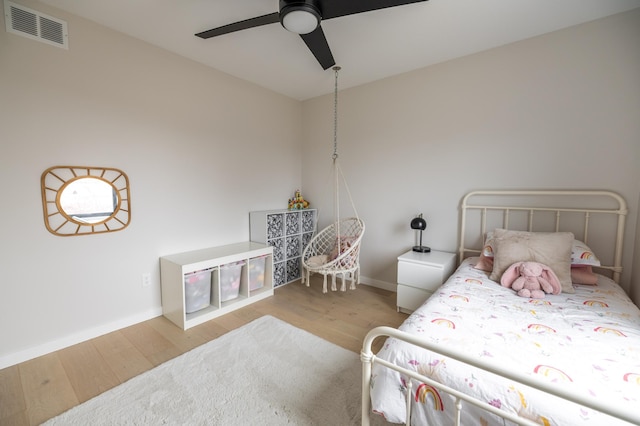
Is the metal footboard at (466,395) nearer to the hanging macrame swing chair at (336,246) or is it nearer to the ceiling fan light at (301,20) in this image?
the hanging macrame swing chair at (336,246)

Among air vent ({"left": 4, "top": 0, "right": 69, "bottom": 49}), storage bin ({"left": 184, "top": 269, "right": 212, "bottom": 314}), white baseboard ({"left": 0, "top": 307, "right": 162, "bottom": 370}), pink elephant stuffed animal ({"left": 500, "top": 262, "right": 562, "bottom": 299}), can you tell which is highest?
air vent ({"left": 4, "top": 0, "right": 69, "bottom": 49})

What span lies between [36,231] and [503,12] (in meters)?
3.79

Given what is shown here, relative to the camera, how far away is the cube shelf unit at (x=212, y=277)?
7.95 feet

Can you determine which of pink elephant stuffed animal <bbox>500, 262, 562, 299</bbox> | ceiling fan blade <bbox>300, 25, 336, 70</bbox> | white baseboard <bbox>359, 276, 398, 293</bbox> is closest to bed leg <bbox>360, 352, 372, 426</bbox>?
pink elephant stuffed animal <bbox>500, 262, 562, 299</bbox>

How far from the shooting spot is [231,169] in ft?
10.5

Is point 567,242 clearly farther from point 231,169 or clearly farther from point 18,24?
point 18,24

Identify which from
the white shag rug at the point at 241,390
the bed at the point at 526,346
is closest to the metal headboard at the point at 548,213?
the bed at the point at 526,346

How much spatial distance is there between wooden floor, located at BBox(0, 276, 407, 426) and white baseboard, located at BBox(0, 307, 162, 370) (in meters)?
0.05

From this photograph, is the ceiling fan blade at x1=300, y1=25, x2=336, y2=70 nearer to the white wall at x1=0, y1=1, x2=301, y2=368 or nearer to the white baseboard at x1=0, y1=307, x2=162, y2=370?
the white wall at x1=0, y1=1, x2=301, y2=368

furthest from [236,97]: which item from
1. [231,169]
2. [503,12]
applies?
[503,12]

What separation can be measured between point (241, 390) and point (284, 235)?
1.97m

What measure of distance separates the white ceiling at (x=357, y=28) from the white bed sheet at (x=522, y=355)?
2.04 metres

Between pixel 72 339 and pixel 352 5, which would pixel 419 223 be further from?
pixel 72 339

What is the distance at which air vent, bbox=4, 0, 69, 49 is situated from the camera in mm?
1813
